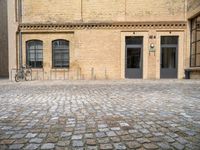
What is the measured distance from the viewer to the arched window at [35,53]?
16906 mm

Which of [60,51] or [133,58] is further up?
[60,51]

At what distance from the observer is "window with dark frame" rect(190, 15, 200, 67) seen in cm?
1489

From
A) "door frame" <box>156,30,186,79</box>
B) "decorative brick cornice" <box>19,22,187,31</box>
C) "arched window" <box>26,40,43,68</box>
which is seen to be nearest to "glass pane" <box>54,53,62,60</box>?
"arched window" <box>26,40,43,68</box>

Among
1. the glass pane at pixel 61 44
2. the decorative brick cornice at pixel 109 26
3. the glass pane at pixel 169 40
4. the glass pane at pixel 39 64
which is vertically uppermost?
the decorative brick cornice at pixel 109 26

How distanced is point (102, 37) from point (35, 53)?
565 centimetres

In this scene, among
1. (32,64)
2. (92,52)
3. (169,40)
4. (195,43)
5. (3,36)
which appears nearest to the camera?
(195,43)

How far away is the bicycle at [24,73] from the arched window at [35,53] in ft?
1.54

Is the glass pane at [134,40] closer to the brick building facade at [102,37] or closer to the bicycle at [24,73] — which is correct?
the brick building facade at [102,37]

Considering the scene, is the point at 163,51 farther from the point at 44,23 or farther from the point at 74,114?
the point at 74,114

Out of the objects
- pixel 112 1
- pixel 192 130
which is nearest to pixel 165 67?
pixel 112 1

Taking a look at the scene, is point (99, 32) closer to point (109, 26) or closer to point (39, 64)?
point (109, 26)

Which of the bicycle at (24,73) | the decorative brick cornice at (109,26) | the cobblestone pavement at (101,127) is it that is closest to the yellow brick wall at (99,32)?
the decorative brick cornice at (109,26)

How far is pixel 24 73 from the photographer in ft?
54.3

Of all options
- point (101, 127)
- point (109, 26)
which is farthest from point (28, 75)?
point (101, 127)
